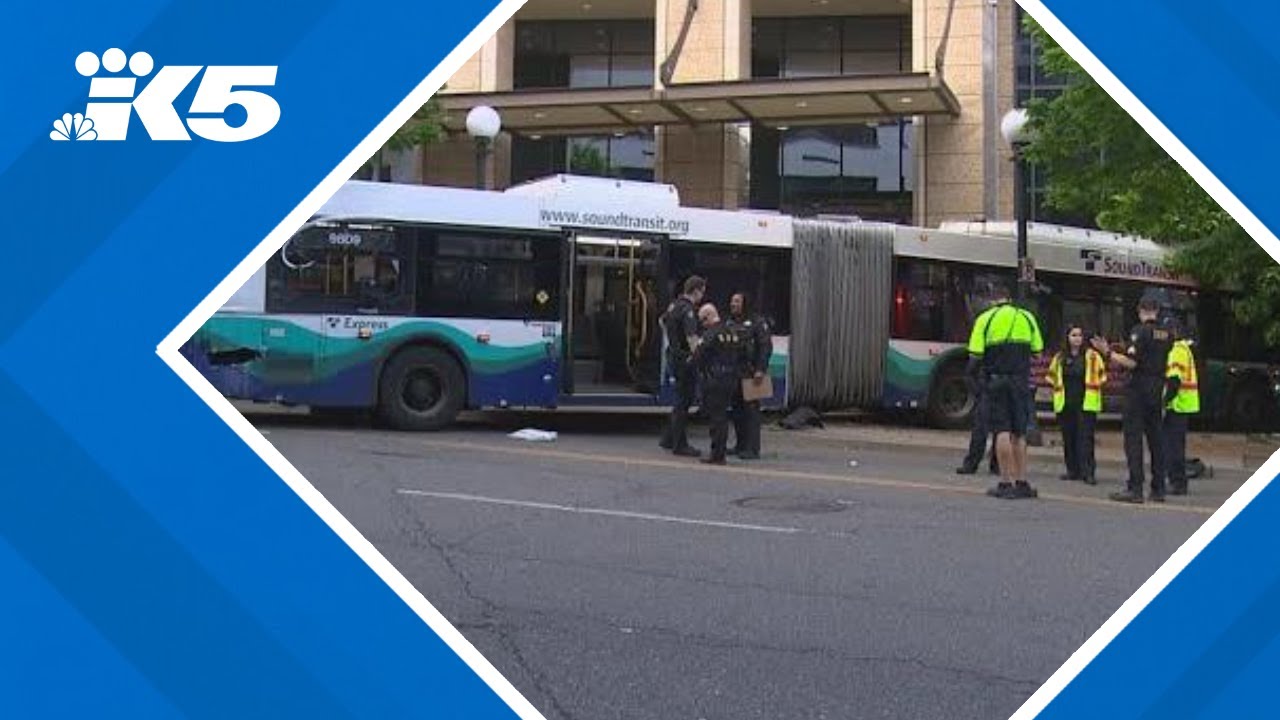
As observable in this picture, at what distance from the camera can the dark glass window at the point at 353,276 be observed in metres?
12.3

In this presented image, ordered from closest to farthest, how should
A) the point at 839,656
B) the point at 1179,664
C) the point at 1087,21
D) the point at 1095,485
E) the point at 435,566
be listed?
the point at 1087,21 < the point at 1179,664 < the point at 839,656 < the point at 435,566 < the point at 1095,485

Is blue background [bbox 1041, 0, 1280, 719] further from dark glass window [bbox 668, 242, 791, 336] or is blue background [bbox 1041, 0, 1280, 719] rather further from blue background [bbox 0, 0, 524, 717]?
dark glass window [bbox 668, 242, 791, 336]

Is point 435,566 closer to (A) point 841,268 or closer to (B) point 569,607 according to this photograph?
(B) point 569,607

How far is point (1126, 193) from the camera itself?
1235 centimetres

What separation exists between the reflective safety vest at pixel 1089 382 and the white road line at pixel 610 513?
474 centimetres

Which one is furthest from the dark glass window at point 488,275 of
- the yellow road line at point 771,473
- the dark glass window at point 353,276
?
the yellow road line at point 771,473

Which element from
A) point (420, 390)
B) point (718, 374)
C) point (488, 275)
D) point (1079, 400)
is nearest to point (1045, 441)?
point (1079, 400)

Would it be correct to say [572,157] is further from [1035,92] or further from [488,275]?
[1035,92]

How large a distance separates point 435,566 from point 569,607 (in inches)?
40.9

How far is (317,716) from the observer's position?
3078mm

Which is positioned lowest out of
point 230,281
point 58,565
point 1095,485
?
point 1095,485

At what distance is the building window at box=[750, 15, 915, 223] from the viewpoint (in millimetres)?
19094

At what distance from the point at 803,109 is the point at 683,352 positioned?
7273 mm

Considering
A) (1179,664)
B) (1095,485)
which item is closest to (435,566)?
(1179,664)
